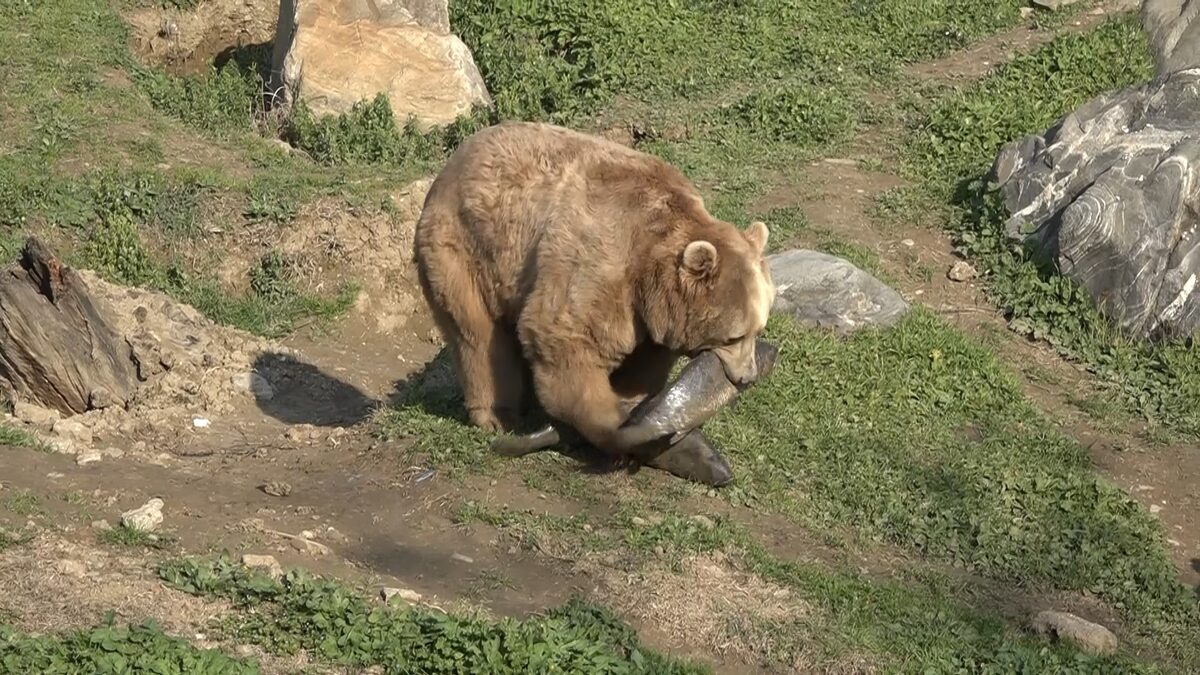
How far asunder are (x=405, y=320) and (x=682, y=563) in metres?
4.70

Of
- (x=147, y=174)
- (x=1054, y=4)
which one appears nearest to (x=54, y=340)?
(x=147, y=174)

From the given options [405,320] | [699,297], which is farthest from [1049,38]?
[699,297]

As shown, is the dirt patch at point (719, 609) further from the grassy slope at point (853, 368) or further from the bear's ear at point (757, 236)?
the bear's ear at point (757, 236)

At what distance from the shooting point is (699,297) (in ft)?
24.0

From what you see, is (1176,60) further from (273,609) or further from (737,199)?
(273,609)

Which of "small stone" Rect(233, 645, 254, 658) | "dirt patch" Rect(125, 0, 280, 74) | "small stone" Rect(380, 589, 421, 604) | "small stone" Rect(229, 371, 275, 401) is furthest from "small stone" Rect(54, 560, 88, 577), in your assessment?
"dirt patch" Rect(125, 0, 280, 74)

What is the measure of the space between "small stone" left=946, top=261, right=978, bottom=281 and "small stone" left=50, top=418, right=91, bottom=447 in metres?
6.46

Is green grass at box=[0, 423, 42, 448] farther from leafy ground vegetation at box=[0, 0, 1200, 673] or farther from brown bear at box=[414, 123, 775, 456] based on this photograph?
brown bear at box=[414, 123, 775, 456]

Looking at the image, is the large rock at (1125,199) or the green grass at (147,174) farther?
the green grass at (147,174)

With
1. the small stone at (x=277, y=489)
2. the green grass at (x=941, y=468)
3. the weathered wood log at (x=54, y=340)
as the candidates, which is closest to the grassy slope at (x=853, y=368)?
the green grass at (x=941, y=468)

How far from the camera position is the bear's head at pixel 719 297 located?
730 cm

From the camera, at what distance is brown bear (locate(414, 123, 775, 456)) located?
740cm

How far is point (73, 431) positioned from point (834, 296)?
5.08 meters

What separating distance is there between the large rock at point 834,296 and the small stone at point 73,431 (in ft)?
15.1
